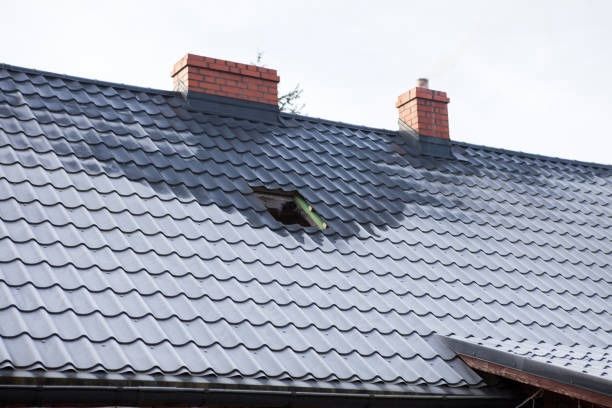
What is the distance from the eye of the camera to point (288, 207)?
31.8 feet

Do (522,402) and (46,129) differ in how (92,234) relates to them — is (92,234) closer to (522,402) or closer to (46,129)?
(46,129)

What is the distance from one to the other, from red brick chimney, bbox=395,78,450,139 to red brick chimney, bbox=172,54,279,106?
2053 millimetres

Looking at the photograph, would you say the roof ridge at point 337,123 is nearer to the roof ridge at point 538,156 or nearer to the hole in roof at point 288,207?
the roof ridge at point 538,156

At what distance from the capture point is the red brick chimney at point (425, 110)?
499 inches

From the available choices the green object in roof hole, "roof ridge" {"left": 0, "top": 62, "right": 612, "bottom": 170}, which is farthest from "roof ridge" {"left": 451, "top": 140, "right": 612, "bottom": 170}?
the green object in roof hole

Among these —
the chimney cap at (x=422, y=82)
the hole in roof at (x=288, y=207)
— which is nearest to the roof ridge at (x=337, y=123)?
the chimney cap at (x=422, y=82)

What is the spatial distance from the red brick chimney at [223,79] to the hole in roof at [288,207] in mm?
2129

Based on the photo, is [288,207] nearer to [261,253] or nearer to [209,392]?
[261,253]

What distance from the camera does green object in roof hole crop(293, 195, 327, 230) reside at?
9.34 m

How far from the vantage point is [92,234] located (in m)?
7.66

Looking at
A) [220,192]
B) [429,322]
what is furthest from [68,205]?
[429,322]

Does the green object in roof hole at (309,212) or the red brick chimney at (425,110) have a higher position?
the red brick chimney at (425,110)

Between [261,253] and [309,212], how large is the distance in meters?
1.30

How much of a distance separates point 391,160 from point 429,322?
381 centimetres
